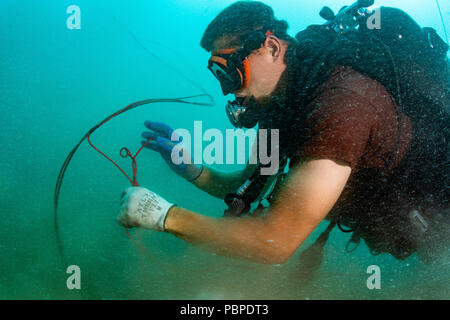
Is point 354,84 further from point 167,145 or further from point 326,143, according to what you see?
point 167,145

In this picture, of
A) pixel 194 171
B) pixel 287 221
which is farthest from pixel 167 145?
pixel 287 221

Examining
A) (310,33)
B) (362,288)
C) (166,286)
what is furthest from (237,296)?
(310,33)

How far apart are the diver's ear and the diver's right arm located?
45.3 inches

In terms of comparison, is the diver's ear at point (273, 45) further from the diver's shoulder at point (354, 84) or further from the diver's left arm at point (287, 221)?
the diver's left arm at point (287, 221)

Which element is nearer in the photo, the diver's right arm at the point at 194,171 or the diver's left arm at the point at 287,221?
the diver's left arm at the point at 287,221

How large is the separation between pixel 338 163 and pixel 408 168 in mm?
547

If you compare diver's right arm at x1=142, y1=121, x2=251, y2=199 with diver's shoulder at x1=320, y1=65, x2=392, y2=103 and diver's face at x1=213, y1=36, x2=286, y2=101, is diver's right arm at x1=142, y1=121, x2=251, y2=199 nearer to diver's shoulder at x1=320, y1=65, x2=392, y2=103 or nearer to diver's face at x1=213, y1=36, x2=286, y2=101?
diver's face at x1=213, y1=36, x2=286, y2=101

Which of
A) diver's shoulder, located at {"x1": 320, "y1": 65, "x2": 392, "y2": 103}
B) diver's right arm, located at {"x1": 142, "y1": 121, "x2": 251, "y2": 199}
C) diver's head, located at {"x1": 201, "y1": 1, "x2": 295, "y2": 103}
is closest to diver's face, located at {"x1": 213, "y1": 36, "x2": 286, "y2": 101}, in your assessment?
diver's head, located at {"x1": 201, "y1": 1, "x2": 295, "y2": 103}

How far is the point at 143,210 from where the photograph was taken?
4.85 ft

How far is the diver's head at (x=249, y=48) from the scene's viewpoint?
65.5 inches

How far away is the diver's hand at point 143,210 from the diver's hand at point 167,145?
2.97ft

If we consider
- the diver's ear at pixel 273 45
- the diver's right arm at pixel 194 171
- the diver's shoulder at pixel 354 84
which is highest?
the diver's ear at pixel 273 45

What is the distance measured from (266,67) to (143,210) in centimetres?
120

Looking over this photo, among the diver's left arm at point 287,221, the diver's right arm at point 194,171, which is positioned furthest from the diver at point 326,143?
the diver's right arm at point 194,171
